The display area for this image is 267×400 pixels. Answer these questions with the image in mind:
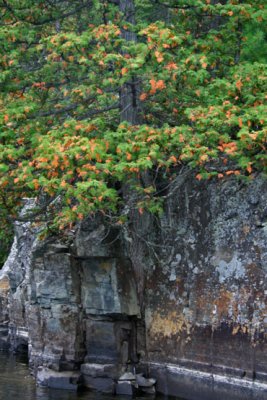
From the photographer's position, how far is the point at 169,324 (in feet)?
56.5

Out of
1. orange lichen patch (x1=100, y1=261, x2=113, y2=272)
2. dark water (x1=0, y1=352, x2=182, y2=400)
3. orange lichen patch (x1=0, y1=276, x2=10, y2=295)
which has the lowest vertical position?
dark water (x1=0, y1=352, x2=182, y2=400)

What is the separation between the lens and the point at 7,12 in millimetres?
16984

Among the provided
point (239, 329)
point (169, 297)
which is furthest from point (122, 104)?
point (239, 329)

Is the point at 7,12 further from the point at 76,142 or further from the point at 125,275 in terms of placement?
the point at 125,275

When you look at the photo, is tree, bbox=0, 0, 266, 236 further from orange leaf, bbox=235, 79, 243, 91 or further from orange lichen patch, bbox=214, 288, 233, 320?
orange lichen patch, bbox=214, 288, 233, 320

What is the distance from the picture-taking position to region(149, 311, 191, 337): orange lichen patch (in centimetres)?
1692

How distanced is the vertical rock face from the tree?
0.92 m

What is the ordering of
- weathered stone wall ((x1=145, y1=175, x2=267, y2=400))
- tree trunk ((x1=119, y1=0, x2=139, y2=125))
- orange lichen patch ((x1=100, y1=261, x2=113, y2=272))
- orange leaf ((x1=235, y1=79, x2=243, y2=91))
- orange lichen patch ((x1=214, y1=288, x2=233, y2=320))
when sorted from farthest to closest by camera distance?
orange lichen patch ((x1=100, y1=261, x2=113, y2=272)), tree trunk ((x1=119, y1=0, x2=139, y2=125)), orange lichen patch ((x1=214, y1=288, x2=233, y2=320)), weathered stone wall ((x1=145, y1=175, x2=267, y2=400)), orange leaf ((x1=235, y1=79, x2=243, y2=91))

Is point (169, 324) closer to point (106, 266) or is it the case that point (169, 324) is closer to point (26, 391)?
point (106, 266)

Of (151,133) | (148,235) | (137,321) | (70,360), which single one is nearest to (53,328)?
(70,360)

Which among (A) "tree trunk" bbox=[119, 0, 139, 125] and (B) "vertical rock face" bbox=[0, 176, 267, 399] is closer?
(B) "vertical rock face" bbox=[0, 176, 267, 399]

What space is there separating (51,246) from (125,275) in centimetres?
203

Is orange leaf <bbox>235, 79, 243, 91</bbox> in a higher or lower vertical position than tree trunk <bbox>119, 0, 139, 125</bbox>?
lower

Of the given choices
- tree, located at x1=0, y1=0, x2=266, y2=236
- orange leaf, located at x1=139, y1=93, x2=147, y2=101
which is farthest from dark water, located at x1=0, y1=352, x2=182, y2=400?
orange leaf, located at x1=139, y1=93, x2=147, y2=101
